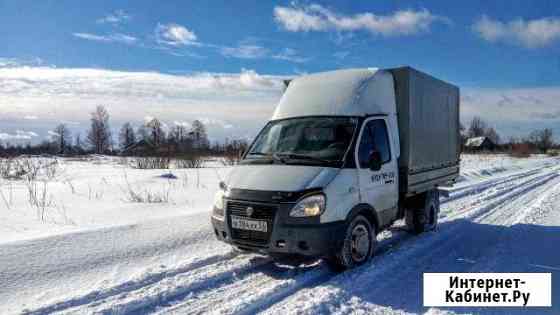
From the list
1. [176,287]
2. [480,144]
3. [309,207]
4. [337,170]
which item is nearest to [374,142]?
[337,170]

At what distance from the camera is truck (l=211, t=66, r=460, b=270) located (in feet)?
16.3

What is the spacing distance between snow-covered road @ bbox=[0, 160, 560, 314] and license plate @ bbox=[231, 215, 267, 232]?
0.64 m

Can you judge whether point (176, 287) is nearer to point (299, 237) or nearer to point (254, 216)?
point (254, 216)

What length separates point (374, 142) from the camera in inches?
241

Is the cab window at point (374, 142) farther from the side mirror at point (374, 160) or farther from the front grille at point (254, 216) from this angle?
the front grille at point (254, 216)

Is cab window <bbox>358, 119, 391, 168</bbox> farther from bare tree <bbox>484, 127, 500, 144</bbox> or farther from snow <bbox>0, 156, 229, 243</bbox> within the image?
bare tree <bbox>484, 127, 500, 144</bbox>

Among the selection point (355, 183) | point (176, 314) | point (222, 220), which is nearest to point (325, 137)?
point (355, 183)

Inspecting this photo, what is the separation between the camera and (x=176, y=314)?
4.12m

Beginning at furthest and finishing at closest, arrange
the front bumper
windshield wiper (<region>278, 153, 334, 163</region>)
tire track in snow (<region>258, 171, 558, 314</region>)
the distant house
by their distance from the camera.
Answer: the distant house
windshield wiper (<region>278, 153, 334, 163</region>)
the front bumper
tire track in snow (<region>258, 171, 558, 314</region>)

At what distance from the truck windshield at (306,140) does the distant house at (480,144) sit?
3683 inches

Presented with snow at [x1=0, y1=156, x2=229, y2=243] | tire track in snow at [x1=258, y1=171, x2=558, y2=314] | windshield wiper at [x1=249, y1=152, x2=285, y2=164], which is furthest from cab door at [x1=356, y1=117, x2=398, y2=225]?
snow at [x1=0, y1=156, x2=229, y2=243]

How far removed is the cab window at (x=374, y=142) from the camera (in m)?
5.77

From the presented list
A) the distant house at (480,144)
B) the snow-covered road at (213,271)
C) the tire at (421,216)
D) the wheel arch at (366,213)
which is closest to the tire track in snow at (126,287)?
the snow-covered road at (213,271)

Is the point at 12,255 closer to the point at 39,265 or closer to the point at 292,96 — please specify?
the point at 39,265
